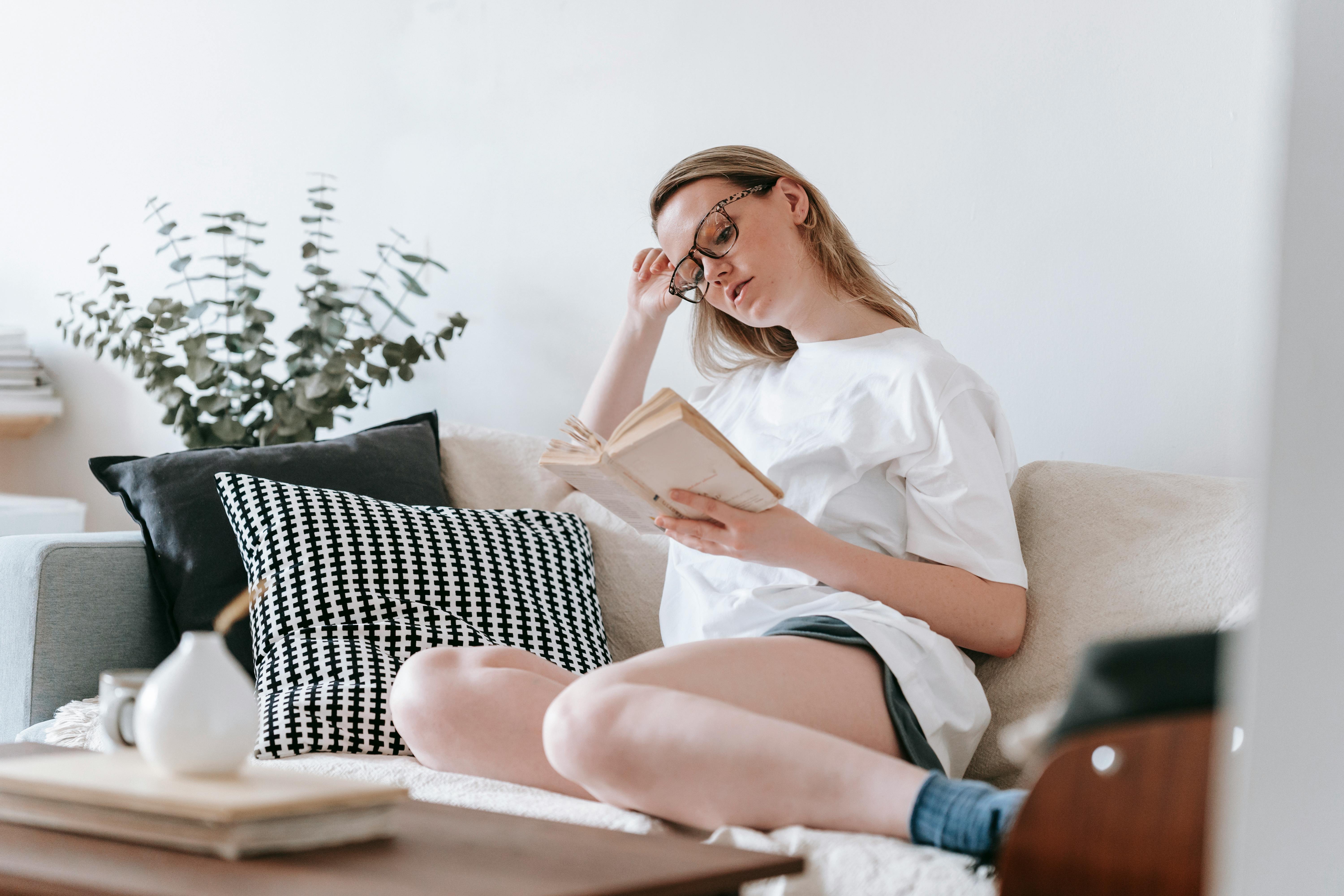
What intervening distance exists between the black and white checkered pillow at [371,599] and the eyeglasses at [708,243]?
17.0 inches

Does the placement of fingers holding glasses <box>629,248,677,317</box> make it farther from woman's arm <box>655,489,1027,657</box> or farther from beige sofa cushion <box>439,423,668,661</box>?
woman's arm <box>655,489,1027,657</box>

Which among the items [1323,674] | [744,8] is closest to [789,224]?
[744,8]

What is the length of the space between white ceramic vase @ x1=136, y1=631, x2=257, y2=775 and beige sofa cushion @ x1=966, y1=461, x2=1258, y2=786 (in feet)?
2.95

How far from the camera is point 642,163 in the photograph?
87.4 inches

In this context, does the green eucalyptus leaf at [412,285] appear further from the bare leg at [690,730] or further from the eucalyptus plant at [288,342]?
the bare leg at [690,730]

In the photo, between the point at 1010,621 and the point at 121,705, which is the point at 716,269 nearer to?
the point at 1010,621

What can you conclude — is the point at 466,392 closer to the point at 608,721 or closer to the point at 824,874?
the point at 608,721

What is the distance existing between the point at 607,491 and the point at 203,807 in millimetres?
664

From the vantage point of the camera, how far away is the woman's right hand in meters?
1.86

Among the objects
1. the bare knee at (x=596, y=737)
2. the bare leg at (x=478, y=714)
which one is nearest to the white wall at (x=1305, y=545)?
the bare knee at (x=596, y=737)

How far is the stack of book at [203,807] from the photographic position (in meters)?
0.77

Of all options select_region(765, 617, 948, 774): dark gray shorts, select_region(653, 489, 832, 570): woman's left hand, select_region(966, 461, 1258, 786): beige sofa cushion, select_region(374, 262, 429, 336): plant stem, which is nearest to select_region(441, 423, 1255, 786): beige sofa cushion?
select_region(966, 461, 1258, 786): beige sofa cushion

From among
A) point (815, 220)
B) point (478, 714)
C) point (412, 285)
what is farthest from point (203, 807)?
point (412, 285)

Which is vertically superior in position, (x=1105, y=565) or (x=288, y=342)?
(x=288, y=342)
